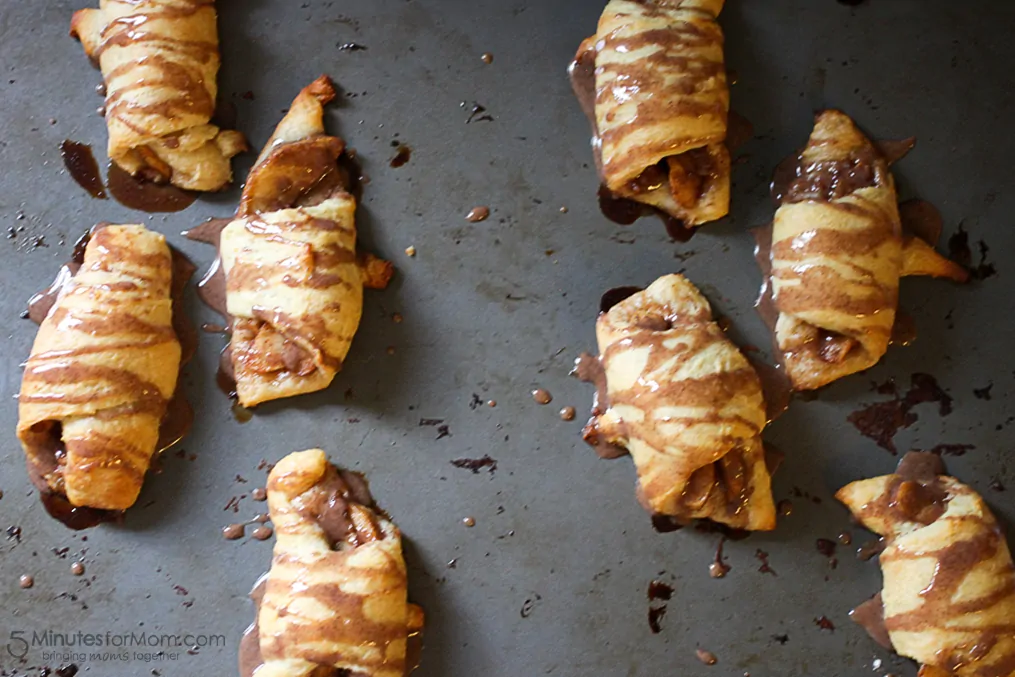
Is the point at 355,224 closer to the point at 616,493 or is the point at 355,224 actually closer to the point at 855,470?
the point at 616,493

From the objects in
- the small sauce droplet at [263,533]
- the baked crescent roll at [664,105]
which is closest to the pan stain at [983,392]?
the baked crescent roll at [664,105]

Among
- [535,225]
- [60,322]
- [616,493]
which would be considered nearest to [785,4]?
[535,225]

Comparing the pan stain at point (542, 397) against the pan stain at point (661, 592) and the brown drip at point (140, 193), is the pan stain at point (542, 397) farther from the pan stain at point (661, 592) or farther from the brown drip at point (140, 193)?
the brown drip at point (140, 193)

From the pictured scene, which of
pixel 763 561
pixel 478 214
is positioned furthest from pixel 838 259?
pixel 478 214

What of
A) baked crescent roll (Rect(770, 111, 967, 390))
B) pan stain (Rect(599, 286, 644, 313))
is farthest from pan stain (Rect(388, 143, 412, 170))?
baked crescent roll (Rect(770, 111, 967, 390))

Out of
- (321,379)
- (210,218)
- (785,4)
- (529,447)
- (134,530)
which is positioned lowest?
(134,530)

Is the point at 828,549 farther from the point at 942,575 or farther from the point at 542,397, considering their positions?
the point at 542,397
